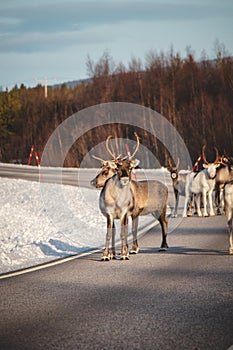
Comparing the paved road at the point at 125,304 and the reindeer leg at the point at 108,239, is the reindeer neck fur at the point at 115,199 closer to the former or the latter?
the reindeer leg at the point at 108,239

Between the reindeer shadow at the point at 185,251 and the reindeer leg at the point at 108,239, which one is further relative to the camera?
the reindeer shadow at the point at 185,251

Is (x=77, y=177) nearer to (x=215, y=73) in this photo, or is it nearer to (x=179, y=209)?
(x=179, y=209)

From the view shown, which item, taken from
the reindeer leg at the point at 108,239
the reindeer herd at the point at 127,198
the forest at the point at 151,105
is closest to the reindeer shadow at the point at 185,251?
the reindeer herd at the point at 127,198

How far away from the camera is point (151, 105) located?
58188 millimetres

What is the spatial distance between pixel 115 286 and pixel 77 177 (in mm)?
26592

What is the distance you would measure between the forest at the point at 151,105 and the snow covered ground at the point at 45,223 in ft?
67.7

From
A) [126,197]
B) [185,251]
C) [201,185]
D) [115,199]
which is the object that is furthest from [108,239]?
[201,185]

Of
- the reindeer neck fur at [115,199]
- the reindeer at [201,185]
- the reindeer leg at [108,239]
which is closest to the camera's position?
the reindeer leg at [108,239]

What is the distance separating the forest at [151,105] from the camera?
4875 cm

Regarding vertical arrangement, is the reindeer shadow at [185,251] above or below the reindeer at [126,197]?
below

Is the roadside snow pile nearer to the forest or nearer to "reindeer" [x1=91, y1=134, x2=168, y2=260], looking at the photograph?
"reindeer" [x1=91, y1=134, x2=168, y2=260]

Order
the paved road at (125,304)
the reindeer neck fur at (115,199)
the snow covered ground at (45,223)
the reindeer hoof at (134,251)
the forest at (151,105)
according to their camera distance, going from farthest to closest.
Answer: the forest at (151,105) → the snow covered ground at (45,223) → the reindeer hoof at (134,251) → the reindeer neck fur at (115,199) → the paved road at (125,304)

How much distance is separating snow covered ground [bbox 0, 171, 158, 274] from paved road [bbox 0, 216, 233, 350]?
1.28m

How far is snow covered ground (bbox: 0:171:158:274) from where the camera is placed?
13.0m
